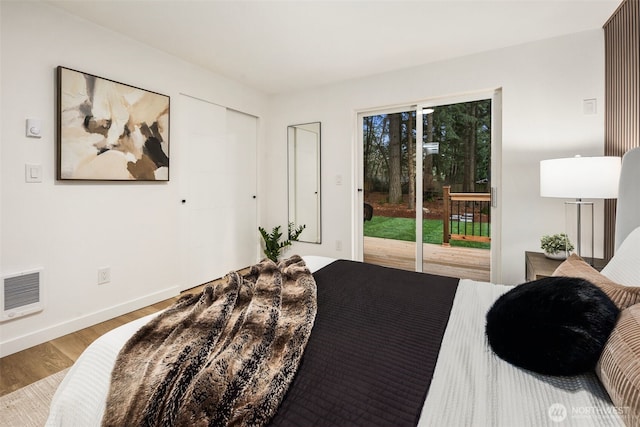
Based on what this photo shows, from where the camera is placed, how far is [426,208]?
3.38m

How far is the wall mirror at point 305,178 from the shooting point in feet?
12.9

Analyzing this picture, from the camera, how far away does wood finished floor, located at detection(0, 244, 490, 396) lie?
1850 mm

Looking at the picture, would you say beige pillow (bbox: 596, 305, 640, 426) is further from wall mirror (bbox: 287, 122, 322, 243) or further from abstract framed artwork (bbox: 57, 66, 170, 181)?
wall mirror (bbox: 287, 122, 322, 243)

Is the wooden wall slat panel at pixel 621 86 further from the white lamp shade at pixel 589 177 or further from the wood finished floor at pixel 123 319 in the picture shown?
the wood finished floor at pixel 123 319

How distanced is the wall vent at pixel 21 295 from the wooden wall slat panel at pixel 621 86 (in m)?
4.30

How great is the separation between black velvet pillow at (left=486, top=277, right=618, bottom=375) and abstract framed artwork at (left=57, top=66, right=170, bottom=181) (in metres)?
2.88

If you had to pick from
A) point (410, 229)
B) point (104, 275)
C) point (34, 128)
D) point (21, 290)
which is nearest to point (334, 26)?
point (410, 229)

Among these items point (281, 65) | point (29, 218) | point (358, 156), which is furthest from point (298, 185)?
point (29, 218)

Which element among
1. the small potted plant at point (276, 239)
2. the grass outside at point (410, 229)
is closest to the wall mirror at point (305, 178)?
the small potted plant at point (276, 239)

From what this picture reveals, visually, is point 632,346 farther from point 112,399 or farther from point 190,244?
point 190,244

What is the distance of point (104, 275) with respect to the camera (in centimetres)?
253

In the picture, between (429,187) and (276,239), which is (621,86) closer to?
(429,187)

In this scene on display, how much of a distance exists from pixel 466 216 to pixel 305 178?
2.01 meters

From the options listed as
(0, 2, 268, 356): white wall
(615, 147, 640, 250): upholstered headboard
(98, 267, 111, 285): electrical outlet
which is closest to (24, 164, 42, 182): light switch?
(0, 2, 268, 356): white wall
